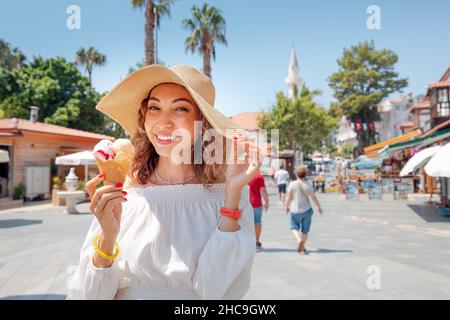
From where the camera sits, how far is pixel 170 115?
145 cm

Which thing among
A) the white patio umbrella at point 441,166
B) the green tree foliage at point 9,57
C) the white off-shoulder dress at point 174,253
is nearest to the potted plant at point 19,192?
the white patio umbrella at point 441,166

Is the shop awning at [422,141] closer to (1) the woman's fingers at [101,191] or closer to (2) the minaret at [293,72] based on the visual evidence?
(1) the woman's fingers at [101,191]

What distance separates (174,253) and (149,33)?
15952 millimetres

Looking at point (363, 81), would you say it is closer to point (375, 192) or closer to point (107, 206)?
point (375, 192)

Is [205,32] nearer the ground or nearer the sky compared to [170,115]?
nearer the sky

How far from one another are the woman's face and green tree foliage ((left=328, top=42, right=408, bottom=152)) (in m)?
41.7

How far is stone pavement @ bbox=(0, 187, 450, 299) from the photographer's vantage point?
422 cm

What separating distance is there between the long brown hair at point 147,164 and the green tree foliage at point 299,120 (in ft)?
95.1

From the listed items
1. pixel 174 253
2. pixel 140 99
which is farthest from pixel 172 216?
pixel 140 99

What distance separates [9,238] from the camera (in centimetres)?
794

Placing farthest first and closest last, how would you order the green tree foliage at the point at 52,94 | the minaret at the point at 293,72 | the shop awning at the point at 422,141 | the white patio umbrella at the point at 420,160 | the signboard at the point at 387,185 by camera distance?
the minaret at the point at 293,72 → the green tree foliage at the point at 52,94 → the signboard at the point at 387,185 → the white patio umbrella at the point at 420,160 → the shop awning at the point at 422,141

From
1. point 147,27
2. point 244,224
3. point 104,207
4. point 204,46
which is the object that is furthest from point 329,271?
point 204,46

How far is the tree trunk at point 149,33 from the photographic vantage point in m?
15.2

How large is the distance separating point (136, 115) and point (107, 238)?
0.71m
